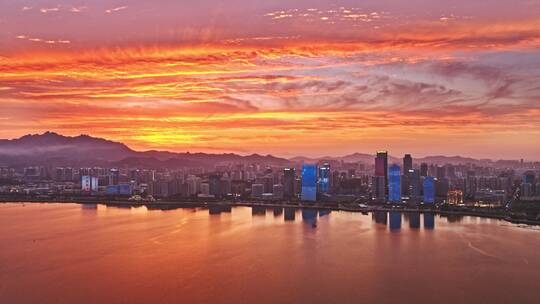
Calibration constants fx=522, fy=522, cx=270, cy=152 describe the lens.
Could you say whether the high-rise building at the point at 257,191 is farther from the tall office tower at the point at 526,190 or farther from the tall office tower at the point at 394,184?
the tall office tower at the point at 526,190

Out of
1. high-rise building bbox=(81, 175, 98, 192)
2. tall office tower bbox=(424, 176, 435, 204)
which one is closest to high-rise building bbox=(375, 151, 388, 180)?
tall office tower bbox=(424, 176, 435, 204)

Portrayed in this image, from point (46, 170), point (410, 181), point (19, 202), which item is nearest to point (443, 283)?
point (410, 181)

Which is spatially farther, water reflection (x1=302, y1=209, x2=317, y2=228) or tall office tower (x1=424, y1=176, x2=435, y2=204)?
tall office tower (x1=424, y1=176, x2=435, y2=204)

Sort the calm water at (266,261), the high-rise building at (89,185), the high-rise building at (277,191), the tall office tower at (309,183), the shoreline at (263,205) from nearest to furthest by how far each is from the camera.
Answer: the calm water at (266,261) → the shoreline at (263,205) → the tall office tower at (309,183) → the high-rise building at (277,191) → the high-rise building at (89,185)

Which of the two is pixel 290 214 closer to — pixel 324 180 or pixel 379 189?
pixel 379 189

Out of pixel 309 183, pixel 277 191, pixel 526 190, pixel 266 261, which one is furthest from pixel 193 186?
pixel 266 261

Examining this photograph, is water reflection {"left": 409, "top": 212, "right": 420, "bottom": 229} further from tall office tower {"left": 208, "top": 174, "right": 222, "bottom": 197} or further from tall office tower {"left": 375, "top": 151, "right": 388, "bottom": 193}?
tall office tower {"left": 208, "top": 174, "right": 222, "bottom": 197}

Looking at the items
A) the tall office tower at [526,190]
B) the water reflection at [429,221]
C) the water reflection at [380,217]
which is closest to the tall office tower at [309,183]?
the water reflection at [380,217]
